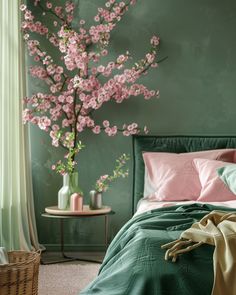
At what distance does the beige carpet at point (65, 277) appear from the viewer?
12.0 feet

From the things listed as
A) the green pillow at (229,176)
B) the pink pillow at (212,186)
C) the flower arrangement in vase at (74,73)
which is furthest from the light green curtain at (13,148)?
the green pillow at (229,176)

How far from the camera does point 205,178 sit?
4145mm

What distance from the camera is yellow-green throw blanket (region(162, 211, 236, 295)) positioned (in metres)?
1.92

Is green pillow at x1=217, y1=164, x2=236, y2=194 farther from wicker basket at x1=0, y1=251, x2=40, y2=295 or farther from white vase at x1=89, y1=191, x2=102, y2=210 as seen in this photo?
white vase at x1=89, y1=191, x2=102, y2=210

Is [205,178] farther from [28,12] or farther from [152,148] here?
[28,12]

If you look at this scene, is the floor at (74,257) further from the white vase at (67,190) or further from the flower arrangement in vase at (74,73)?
the flower arrangement in vase at (74,73)

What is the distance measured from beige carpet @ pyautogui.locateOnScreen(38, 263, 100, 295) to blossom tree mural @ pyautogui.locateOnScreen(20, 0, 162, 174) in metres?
0.78

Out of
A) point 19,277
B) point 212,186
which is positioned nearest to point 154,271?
point 19,277

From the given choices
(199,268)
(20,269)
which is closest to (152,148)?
(20,269)

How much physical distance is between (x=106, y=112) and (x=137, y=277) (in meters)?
2.96

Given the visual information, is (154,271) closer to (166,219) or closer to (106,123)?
(166,219)

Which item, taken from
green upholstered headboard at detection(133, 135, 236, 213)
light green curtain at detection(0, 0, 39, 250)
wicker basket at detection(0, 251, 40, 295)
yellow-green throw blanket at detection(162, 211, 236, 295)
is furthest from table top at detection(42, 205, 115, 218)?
yellow-green throw blanket at detection(162, 211, 236, 295)

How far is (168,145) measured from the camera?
186 inches

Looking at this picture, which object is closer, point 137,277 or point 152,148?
point 137,277
